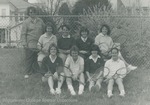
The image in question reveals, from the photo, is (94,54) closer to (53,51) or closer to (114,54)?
(114,54)

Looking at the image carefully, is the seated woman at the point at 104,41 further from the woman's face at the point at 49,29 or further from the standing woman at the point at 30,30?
the standing woman at the point at 30,30

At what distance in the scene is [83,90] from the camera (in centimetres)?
702

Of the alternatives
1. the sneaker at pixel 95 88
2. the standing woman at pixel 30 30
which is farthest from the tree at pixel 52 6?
the sneaker at pixel 95 88

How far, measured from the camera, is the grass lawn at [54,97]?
247 inches

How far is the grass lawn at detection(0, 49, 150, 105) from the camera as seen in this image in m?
6.27

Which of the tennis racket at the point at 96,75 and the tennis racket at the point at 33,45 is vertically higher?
the tennis racket at the point at 33,45

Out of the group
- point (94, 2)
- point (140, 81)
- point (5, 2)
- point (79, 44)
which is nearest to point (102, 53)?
point (79, 44)

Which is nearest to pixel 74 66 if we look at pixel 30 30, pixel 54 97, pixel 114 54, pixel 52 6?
pixel 114 54

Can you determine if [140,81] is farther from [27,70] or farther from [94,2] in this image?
[94,2]

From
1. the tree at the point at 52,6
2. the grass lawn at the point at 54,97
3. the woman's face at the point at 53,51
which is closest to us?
the grass lawn at the point at 54,97

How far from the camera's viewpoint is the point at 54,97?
6543mm

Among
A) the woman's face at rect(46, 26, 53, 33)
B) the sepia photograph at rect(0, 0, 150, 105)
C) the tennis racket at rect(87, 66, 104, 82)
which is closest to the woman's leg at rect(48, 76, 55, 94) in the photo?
the sepia photograph at rect(0, 0, 150, 105)

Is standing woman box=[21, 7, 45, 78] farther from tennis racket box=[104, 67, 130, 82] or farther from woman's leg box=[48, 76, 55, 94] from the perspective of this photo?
tennis racket box=[104, 67, 130, 82]

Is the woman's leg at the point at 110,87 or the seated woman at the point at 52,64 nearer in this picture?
the woman's leg at the point at 110,87
